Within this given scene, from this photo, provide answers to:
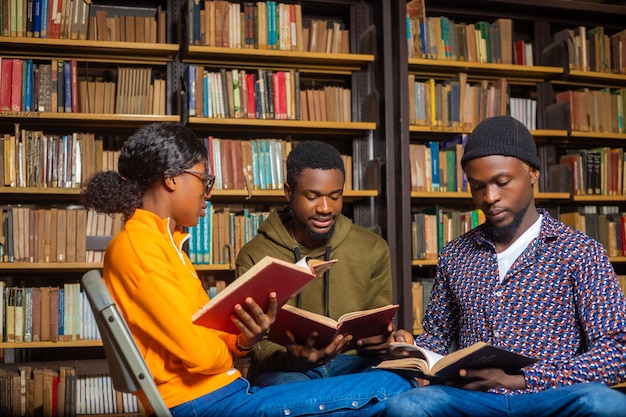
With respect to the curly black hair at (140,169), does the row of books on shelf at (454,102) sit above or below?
above

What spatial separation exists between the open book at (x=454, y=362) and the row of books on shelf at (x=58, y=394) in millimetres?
2082

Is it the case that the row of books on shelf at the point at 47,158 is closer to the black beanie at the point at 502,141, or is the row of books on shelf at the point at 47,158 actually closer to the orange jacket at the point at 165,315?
the orange jacket at the point at 165,315

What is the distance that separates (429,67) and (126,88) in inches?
66.9

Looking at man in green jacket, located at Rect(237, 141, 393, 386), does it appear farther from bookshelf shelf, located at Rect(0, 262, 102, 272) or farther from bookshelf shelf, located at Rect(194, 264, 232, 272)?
bookshelf shelf, located at Rect(0, 262, 102, 272)

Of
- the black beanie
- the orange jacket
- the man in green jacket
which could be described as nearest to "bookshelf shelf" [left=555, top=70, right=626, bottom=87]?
the man in green jacket

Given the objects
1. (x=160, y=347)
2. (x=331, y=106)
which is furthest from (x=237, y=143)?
(x=160, y=347)

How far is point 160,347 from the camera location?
1599 millimetres

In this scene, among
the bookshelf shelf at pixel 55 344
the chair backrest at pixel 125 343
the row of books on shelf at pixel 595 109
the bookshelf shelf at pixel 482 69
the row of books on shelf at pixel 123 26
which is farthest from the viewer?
the row of books on shelf at pixel 595 109

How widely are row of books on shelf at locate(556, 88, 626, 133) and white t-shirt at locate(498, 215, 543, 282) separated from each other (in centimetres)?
228

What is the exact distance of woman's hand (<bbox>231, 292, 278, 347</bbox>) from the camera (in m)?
1.62

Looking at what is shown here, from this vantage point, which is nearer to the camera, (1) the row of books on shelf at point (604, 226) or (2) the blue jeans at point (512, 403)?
(2) the blue jeans at point (512, 403)

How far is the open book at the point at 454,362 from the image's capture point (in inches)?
61.0

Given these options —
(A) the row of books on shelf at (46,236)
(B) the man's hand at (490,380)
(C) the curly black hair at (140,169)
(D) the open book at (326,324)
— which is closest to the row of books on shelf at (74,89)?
(A) the row of books on shelf at (46,236)

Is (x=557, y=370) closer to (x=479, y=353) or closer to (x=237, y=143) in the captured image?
(x=479, y=353)
